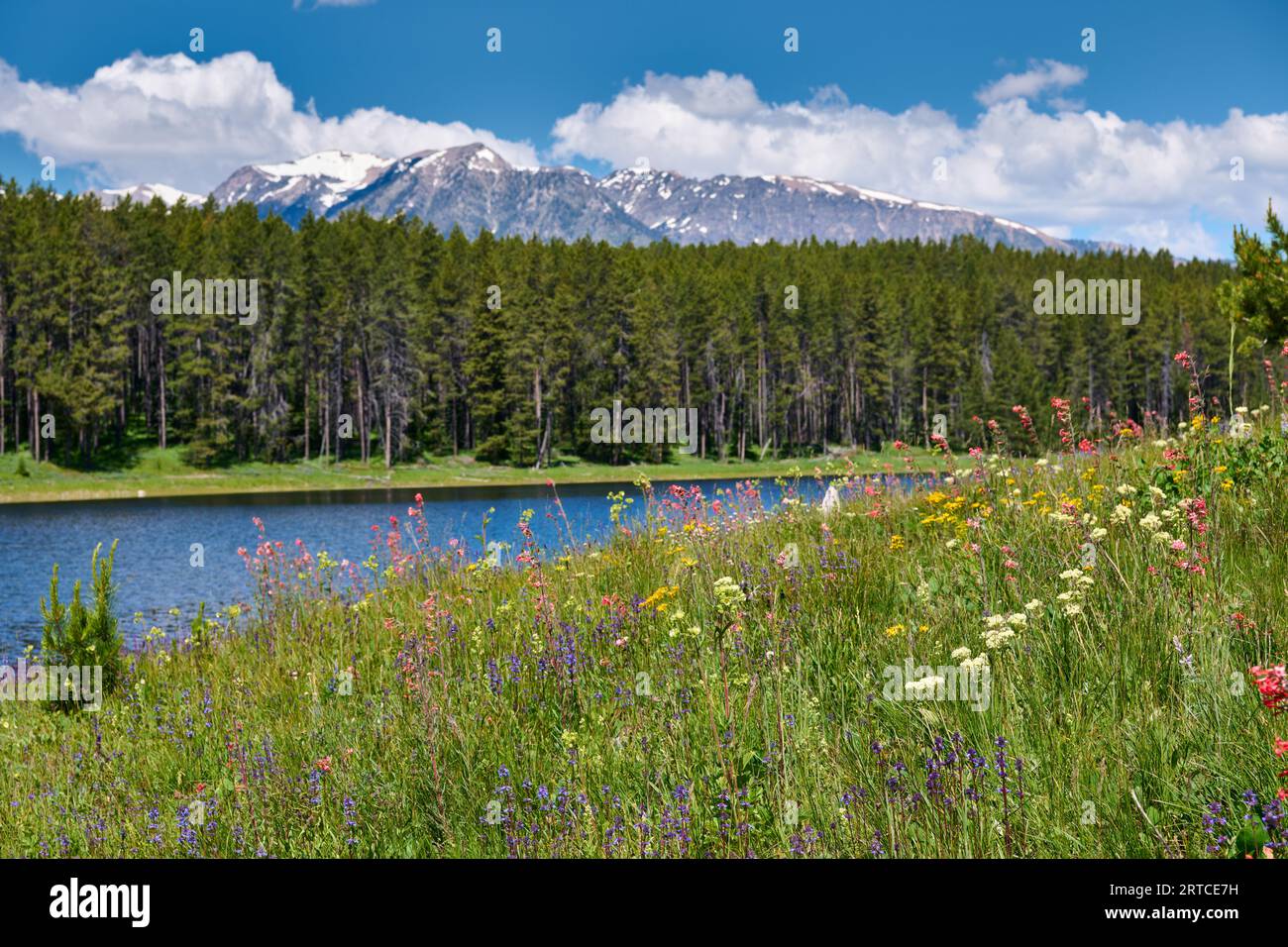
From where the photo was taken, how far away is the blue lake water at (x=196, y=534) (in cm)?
1792

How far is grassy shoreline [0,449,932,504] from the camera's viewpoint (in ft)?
194

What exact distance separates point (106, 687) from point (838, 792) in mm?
9070

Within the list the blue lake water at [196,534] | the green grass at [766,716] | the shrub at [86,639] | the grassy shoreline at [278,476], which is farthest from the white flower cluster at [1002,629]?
the grassy shoreline at [278,476]

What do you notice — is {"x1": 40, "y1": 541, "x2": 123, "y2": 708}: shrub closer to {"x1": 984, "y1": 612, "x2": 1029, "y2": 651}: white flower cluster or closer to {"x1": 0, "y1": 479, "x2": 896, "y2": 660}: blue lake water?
{"x1": 0, "y1": 479, "x2": 896, "y2": 660}: blue lake water

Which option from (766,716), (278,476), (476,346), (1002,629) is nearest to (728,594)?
(766,716)

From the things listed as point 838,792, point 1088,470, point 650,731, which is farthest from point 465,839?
point 1088,470

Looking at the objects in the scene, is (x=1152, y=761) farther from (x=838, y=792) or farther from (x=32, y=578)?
(x=32, y=578)

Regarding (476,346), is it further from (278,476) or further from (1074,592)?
(1074,592)

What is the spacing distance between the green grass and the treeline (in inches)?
2227

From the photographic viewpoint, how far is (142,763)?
6.38 meters

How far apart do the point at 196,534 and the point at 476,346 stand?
46.6 m

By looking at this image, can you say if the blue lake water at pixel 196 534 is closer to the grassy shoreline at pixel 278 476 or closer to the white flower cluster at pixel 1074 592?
the grassy shoreline at pixel 278 476

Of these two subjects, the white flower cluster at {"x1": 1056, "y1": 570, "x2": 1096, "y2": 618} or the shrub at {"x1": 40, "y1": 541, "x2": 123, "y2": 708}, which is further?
the shrub at {"x1": 40, "y1": 541, "x2": 123, "y2": 708}

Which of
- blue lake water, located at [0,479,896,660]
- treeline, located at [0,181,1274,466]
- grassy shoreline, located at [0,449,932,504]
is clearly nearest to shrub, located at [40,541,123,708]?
blue lake water, located at [0,479,896,660]
